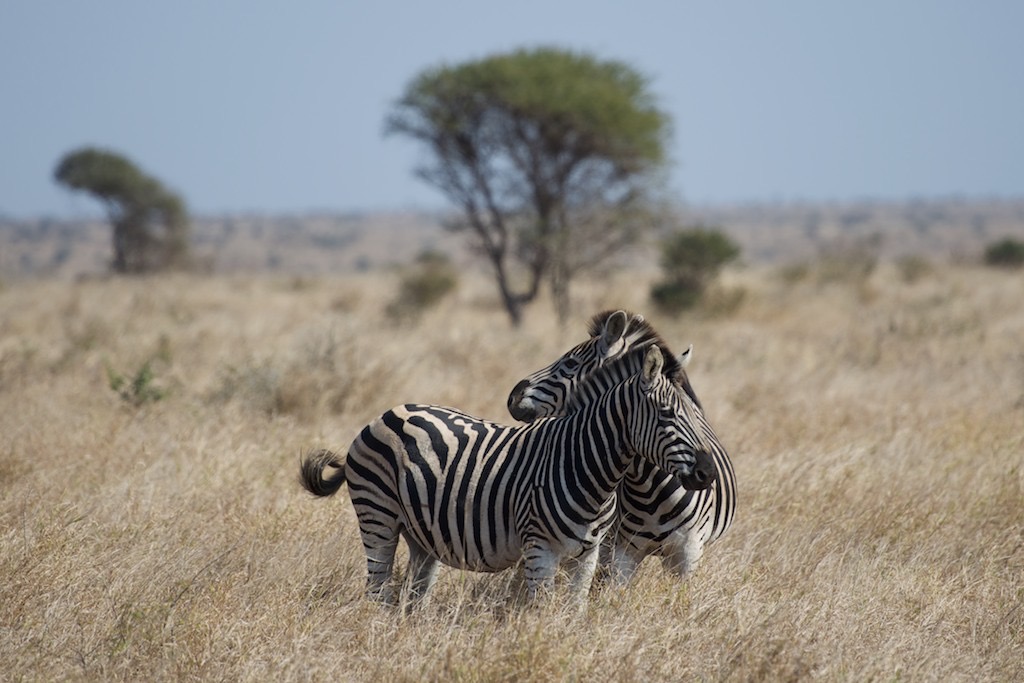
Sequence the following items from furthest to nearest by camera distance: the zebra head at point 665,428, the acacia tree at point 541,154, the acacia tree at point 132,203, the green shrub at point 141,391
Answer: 1. the acacia tree at point 132,203
2. the acacia tree at point 541,154
3. the green shrub at point 141,391
4. the zebra head at point 665,428

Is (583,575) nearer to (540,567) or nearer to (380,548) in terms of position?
(540,567)

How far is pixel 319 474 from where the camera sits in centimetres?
521

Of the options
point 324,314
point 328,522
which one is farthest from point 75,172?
point 328,522

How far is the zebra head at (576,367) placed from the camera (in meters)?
5.24

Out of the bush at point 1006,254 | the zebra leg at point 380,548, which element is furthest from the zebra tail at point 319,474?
the bush at point 1006,254

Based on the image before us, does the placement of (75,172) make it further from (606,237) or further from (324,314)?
(606,237)

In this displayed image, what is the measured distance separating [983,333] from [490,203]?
341 inches

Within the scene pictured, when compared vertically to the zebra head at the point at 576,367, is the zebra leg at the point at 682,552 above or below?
below

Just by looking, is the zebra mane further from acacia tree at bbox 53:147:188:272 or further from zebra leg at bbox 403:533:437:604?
acacia tree at bbox 53:147:188:272

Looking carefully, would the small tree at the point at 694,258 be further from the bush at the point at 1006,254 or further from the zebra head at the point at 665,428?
the zebra head at the point at 665,428

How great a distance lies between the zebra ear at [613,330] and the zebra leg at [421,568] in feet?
4.33

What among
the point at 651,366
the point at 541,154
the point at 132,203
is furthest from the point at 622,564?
the point at 132,203

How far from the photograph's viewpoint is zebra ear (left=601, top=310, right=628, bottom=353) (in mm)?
5266

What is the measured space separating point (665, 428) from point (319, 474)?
5.99ft
